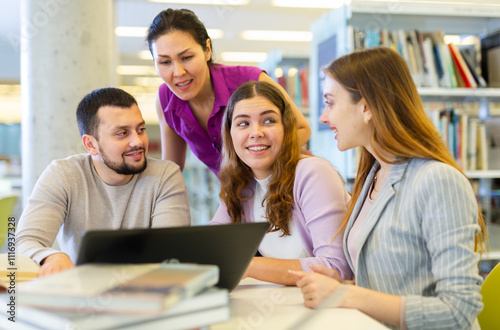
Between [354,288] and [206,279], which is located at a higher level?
[206,279]

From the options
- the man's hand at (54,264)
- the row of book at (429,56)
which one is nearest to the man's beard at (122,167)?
the man's hand at (54,264)

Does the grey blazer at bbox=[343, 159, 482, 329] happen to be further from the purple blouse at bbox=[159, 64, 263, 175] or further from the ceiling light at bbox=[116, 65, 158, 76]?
the ceiling light at bbox=[116, 65, 158, 76]

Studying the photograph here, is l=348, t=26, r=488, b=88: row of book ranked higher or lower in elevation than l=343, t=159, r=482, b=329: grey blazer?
higher

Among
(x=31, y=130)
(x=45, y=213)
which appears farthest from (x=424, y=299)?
(x=31, y=130)

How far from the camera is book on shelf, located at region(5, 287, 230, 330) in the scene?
0.62 metres

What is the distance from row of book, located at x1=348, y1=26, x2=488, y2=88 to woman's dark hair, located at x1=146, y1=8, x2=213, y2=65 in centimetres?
145

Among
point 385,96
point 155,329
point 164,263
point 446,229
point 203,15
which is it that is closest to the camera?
point 155,329

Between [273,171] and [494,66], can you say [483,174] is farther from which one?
[273,171]

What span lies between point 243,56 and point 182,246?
9.00 metres

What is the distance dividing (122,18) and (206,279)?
22.3 ft

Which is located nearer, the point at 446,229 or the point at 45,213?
the point at 446,229

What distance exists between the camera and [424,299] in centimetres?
102

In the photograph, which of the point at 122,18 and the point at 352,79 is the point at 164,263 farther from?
the point at 122,18

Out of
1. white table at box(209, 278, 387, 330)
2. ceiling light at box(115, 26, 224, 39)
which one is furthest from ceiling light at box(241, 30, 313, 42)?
white table at box(209, 278, 387, 330)
